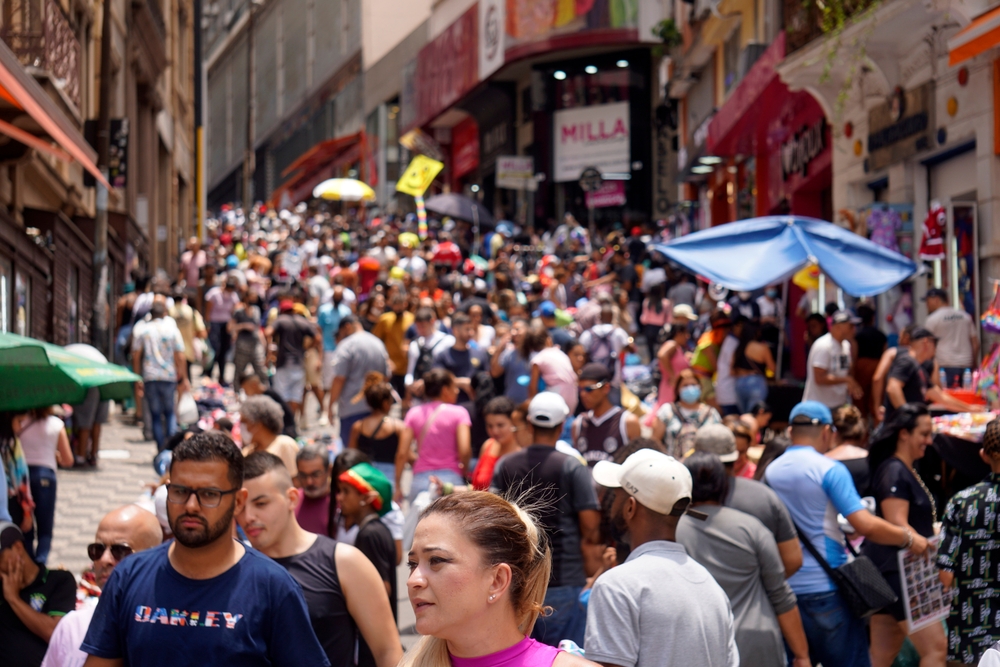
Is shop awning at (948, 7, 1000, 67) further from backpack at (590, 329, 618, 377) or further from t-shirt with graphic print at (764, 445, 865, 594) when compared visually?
t-shirt with graphic print at (764, 445, 865, 594)

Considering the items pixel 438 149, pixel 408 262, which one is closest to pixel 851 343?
pixel 408 262

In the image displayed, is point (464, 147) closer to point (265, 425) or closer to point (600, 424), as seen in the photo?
point (600, 424)

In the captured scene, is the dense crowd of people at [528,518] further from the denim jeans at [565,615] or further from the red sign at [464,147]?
the red sign at [464,147]

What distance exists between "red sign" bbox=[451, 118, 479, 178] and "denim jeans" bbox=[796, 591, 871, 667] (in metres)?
44.7

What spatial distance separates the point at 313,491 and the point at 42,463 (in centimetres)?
306

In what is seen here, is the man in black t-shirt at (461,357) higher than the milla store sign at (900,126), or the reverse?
the milla store sign at (900,126)

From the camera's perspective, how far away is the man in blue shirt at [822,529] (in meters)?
5.84

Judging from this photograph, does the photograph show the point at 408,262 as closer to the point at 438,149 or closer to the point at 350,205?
the point at 438,149

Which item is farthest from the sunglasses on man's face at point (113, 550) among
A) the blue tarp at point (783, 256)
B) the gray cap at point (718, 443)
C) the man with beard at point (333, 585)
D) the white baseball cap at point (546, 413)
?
the blue tarp at point (783, 256)

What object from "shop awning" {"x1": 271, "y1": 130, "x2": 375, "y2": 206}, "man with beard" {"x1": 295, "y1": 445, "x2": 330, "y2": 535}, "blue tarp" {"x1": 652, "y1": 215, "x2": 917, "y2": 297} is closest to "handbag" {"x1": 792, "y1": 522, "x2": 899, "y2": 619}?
"man with beard" {"x1": 295, "y1": 445, "x2": 330, "y2": 535}

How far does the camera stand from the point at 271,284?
24.2m

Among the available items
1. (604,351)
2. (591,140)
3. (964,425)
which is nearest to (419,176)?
(591,140)

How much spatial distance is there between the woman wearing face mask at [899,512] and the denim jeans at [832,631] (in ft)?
1.74

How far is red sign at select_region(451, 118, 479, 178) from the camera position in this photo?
50219 mm
